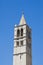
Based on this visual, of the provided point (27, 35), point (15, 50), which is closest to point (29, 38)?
point (27, 35)

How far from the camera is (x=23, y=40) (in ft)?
136

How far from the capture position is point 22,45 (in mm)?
40938

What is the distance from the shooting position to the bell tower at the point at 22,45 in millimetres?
39906

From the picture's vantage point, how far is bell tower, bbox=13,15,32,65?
3991 cm

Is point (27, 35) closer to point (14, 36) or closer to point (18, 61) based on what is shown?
point (14, 36)

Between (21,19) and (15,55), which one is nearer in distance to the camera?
(15,55)

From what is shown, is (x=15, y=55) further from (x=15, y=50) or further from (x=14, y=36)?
(x=14, y=36)

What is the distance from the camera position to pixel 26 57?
1565 inches

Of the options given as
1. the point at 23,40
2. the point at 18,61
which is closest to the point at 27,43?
the point at 23,40

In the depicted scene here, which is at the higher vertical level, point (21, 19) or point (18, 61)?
point (21, 19)

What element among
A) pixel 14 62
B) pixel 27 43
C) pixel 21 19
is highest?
pixel 21 19

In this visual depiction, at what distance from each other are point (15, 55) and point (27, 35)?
4168mm

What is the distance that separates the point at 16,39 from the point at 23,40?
1.30 meters

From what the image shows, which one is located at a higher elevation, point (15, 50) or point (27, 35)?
point (27, 35)
